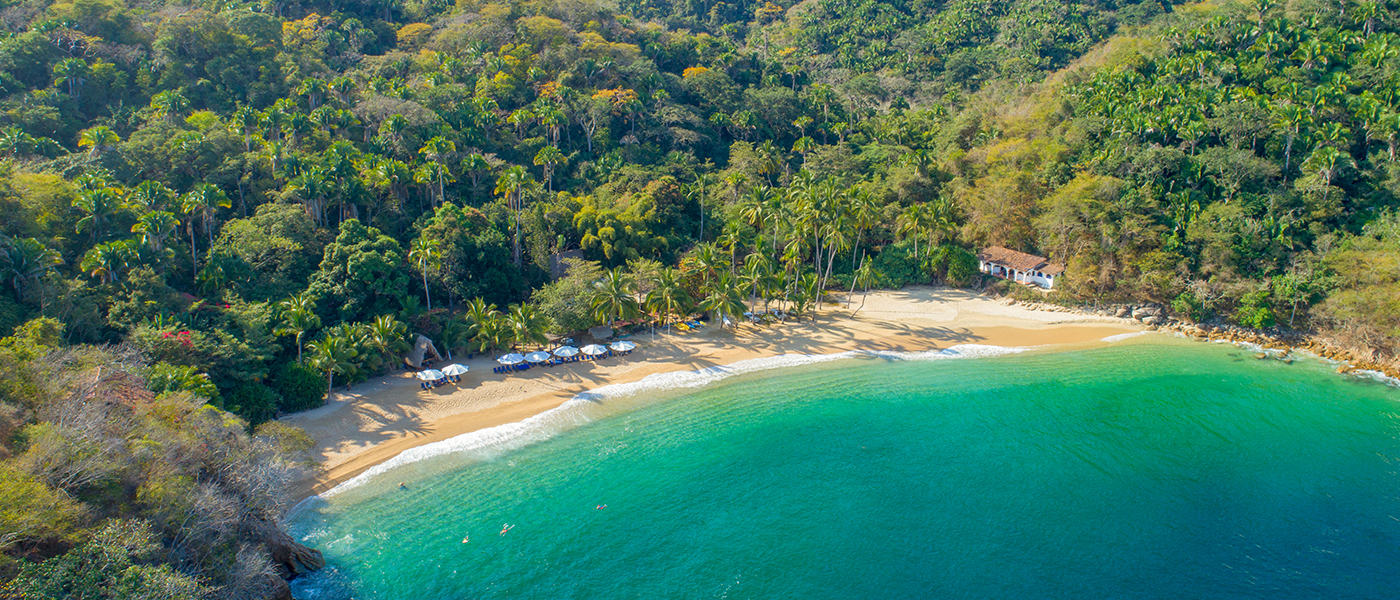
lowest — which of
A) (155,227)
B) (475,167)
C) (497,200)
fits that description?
(155,227)

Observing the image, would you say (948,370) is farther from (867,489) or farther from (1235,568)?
(1235,568)

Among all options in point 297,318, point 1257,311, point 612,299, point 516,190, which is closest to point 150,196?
point 297,318

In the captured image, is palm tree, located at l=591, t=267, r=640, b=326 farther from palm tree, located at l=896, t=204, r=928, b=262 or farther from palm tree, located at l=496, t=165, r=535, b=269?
palm tree, located at l=896, t=204, r=928, b=262

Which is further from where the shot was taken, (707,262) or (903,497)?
(707,262)

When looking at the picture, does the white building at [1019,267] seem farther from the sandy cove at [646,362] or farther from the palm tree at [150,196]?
the palm tree at [150,196]

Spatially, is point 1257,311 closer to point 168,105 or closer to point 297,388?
point 297,388

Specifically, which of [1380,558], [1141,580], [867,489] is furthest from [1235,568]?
[867,489]
